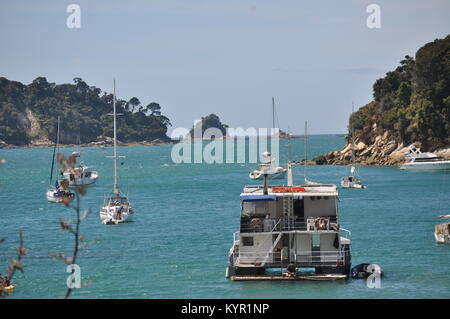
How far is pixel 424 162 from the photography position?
117 m

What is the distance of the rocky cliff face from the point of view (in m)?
130

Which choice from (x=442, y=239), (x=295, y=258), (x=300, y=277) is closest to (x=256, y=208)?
(x=295, y=258)

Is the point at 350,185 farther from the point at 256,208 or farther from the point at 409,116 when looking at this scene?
the point at 256,208

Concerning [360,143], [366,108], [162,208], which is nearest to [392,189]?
[162,208]

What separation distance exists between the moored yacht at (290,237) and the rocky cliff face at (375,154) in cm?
8821

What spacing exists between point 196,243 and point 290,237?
15309mm

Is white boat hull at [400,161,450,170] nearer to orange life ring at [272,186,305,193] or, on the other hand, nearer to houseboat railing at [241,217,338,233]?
orange life ring at [272,186,305,193]

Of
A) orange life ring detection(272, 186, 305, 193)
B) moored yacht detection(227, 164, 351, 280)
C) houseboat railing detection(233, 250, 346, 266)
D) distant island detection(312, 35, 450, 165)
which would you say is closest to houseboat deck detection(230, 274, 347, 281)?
moored yacht detection(227, 164, 351, 280)

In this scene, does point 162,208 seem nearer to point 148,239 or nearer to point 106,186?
point 148,239

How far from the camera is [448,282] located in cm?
4097

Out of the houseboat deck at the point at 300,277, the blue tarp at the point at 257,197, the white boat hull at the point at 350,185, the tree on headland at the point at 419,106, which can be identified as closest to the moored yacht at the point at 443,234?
the houseboat deck at the point at 300,277

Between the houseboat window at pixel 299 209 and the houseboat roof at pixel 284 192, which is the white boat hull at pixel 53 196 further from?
the houseboat window at pixel 299 209

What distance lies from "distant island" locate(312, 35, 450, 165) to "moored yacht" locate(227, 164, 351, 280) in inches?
3404
